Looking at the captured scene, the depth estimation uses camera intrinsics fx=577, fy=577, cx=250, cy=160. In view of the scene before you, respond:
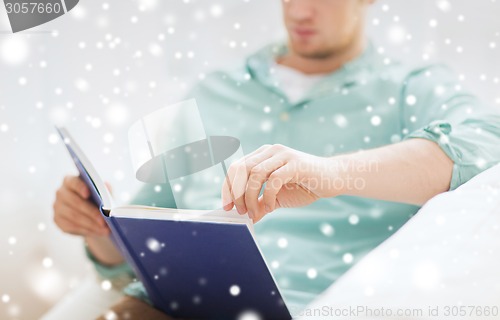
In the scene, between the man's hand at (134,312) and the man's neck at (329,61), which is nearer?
the man's hand at (134,312)

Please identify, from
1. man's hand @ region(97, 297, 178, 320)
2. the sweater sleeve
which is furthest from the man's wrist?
man's hand @ region(97, 297, 178, 320)

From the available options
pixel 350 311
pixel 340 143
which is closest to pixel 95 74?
pixel 340 143

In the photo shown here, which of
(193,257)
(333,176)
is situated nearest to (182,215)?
(193,257)

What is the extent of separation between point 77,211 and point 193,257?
9.1 inches

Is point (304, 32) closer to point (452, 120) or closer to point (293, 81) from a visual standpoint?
point (293, 81)

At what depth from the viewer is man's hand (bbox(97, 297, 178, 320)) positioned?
827mm

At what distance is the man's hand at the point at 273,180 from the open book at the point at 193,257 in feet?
0.08

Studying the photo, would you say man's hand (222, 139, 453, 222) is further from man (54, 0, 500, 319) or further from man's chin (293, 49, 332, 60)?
man's chin (293, 49, 332, 60)

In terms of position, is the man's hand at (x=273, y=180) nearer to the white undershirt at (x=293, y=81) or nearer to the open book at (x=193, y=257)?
the open book at (x=193, y=257)

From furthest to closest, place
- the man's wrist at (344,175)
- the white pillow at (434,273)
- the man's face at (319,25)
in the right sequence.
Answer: the man's face at (319,25), the man's wrist at (344,175), the white pillow at (434,273)

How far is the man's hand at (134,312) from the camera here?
0.83 meters

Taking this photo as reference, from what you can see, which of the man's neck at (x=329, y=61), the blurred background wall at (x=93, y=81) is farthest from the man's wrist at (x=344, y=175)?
the blurred background wall at (x=93, y=81)

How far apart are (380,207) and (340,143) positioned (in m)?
0.15

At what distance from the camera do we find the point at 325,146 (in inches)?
41.6
